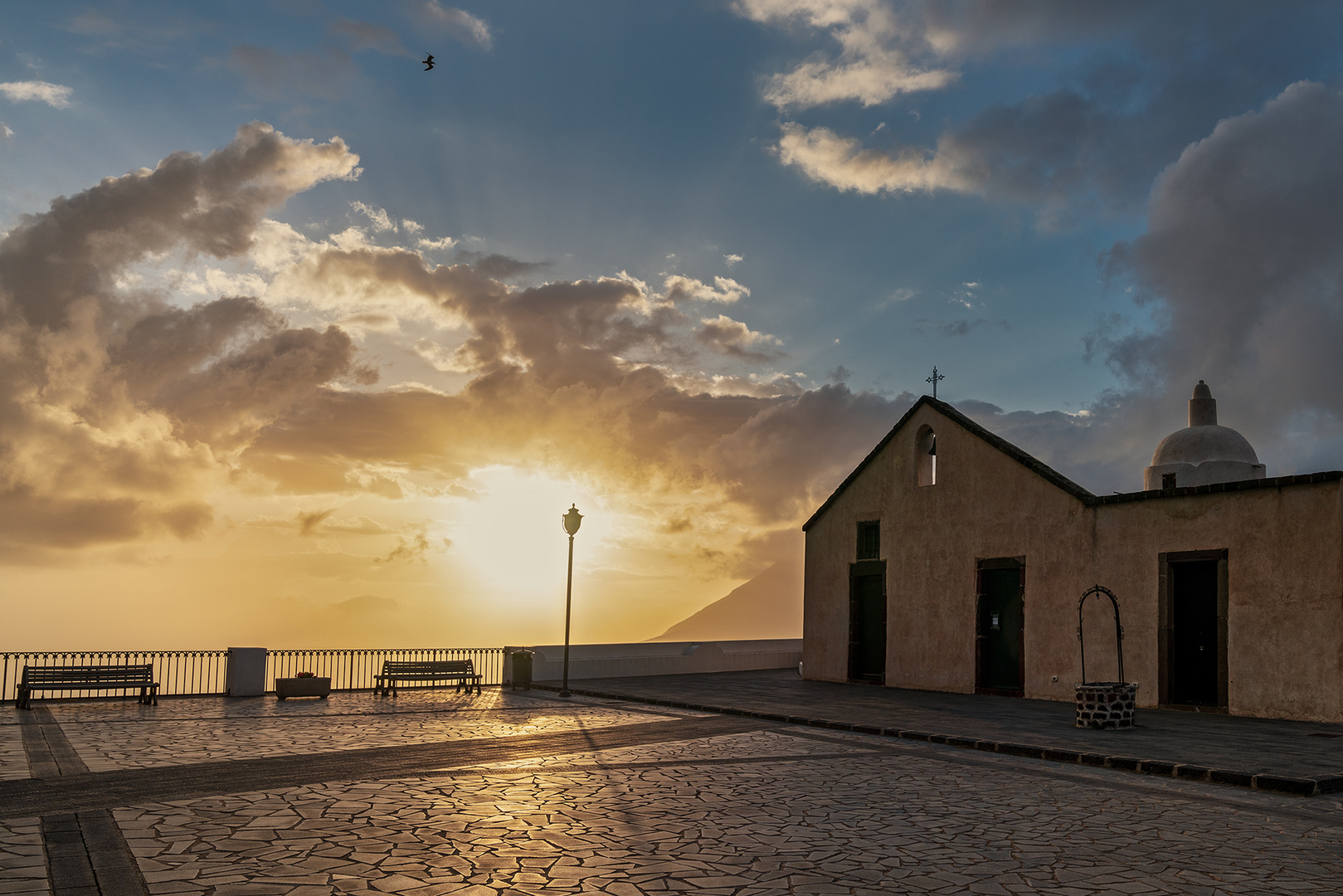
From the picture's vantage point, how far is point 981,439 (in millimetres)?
23828

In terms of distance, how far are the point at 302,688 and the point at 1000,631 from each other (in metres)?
16.3

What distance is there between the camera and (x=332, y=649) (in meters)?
23.1

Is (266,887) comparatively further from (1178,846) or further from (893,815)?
(1178,846)

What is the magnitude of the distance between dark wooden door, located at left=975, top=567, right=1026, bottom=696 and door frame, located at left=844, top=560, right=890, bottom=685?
119 inches

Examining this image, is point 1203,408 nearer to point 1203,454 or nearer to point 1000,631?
point 1203,454

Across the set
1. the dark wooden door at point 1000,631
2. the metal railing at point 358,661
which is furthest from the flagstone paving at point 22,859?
the dark wooden door at point 1000,631

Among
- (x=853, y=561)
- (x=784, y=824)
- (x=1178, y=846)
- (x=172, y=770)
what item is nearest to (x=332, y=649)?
(x=172, y=770)

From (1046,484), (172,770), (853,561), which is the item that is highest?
(1046,484)

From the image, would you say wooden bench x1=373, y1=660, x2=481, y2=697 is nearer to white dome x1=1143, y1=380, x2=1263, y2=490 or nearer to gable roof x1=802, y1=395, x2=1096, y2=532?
gable roof x1=802, y1=395, x2=1096, y2=532

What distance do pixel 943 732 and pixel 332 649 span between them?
15214 mm

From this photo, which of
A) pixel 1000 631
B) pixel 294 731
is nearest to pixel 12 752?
pixel 294 731

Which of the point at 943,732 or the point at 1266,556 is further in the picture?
the point at 1266,556

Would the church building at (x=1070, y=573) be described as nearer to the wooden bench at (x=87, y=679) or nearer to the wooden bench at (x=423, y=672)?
the wooden bench at (x=423, y=672)

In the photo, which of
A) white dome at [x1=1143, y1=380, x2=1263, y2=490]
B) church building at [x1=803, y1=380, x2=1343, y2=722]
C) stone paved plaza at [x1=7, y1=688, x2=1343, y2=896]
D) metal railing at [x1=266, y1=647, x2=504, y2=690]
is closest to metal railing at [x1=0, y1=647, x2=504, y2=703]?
metal railing at [x1=266, y1=647, x2=504, y2=690]
